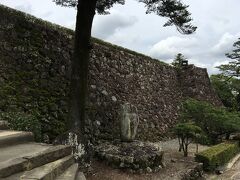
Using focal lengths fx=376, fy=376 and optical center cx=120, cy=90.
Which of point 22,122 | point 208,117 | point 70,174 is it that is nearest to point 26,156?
point 70,174

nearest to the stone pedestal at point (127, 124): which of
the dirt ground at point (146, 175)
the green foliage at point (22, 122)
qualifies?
the dirt ground at point (146, 175)

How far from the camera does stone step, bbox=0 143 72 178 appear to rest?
417 centimetres

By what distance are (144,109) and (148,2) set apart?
7.62 metres

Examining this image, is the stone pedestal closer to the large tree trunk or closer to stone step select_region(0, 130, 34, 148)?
the large tree trunk

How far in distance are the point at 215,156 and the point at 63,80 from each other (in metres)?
5.05

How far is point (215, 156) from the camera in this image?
1127cm

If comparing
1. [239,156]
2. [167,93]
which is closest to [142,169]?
[239,156]

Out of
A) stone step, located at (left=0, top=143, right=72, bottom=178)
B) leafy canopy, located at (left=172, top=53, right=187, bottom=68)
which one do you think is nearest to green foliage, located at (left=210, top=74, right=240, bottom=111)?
leafy canopy, located at (left=172, top=53, right=187, bottom=68)

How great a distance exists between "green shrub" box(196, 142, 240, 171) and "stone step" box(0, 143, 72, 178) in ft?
19.5

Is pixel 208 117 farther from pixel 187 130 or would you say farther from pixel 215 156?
pixel 215 156

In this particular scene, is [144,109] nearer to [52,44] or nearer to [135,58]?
[135,58]

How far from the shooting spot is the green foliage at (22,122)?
7.60 meters

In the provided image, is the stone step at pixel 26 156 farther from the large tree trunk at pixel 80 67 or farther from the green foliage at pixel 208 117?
the green foliage at pixel 208 117

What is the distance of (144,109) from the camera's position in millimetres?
15688
